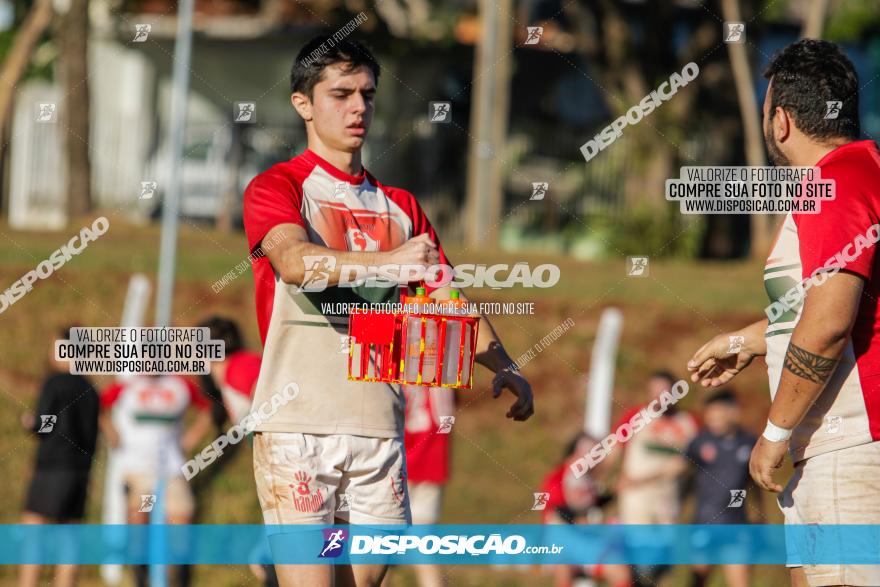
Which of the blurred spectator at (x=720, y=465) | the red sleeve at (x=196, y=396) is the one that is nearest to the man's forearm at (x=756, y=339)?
the blurred spectator at (x=720, y=465)

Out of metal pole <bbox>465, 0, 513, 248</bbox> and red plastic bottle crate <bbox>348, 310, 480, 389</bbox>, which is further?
metal pole <bbox>465, 0, 513, 248</bbox>

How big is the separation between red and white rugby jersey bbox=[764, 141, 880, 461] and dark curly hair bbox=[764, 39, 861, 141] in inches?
3.7

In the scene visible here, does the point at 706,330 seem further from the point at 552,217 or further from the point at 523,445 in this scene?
the point at 552,217

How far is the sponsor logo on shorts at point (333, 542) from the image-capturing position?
431 centimetres

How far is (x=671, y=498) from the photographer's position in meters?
10.1

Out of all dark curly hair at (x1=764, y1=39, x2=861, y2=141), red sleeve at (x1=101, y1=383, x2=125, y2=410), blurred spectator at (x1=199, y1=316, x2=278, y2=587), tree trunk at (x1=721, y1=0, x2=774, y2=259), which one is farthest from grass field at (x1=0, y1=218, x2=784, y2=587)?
dark curly hair at (x1=764, y1=39, x2=861, y2=141)

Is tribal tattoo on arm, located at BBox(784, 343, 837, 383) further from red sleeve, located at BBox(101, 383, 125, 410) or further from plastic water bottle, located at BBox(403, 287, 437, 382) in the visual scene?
red sleeve, located at BBox(101, 383, 125, 410)

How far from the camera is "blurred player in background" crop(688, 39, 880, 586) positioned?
388 cm

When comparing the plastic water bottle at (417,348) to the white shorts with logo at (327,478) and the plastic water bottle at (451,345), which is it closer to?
the plastic water bottle at (451,345)

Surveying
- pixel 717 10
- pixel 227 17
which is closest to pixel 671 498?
pixel 717 10

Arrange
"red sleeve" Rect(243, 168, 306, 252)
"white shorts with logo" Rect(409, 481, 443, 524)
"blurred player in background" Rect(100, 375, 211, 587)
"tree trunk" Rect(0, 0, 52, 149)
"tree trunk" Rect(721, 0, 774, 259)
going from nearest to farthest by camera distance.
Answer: "red sleeve" Rect(243, 168, 306, 252) < "white shorts with logo" Rect(409, 481, 443, 524) < "blurred player in background" Rect(100, 375, 211, 587) < "tree trunk" Rect(721, 0, 774, 259) < "tree trunk" Rect(0, 0, 52, 149)

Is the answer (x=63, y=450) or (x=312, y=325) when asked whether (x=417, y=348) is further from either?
(x=63, y=450)

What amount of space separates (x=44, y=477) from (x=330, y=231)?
18.5ft

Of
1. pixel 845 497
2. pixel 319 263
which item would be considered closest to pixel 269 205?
pixel 319 263
